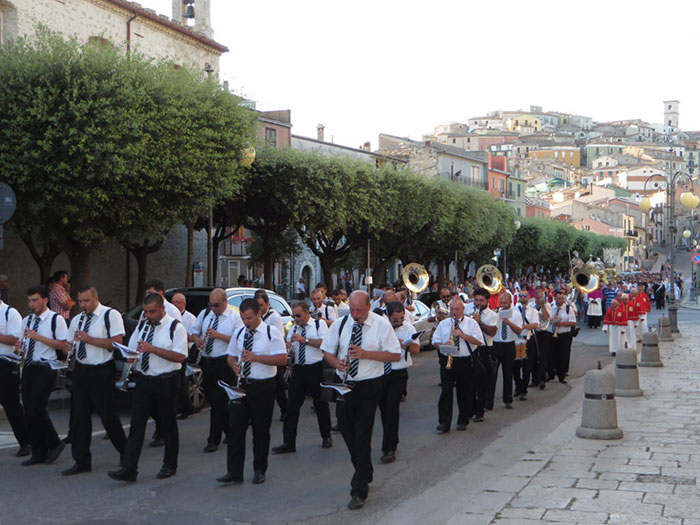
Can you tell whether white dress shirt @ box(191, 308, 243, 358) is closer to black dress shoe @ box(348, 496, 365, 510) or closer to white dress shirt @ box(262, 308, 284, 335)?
white dress shirt @ box(262, 308, 284, 335)

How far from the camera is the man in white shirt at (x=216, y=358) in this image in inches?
385

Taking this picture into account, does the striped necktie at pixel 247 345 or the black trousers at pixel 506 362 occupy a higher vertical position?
the striped necktie at pixel 247 345

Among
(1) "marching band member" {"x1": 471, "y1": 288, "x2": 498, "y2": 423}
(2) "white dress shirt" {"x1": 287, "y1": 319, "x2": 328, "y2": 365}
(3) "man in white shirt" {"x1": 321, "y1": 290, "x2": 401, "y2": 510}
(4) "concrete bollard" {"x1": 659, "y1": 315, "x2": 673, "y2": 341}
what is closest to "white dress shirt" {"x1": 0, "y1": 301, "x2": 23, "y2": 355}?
(2) "white dress shirt" {"x1": 287, "y1": 319, "x2": 328, "y2": 365}

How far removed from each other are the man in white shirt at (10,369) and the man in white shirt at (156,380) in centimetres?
160

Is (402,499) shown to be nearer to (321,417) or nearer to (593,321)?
(321,417)

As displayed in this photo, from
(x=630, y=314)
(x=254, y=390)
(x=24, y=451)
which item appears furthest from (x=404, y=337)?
(x=630, y=314)

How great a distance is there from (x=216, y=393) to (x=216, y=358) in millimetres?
512

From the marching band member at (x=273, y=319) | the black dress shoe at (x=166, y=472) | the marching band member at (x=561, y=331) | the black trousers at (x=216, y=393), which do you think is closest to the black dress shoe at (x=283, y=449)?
the marching band member at (x=273, y=319)

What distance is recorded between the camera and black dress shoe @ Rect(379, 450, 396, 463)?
9.35 m

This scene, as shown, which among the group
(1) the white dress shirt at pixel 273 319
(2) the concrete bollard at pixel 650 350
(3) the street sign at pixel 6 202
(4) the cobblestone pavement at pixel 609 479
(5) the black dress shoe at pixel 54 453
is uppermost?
(3) the street sign at pixel 6 202

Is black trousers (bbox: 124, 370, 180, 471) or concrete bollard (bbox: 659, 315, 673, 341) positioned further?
concrete bollard (bbox: 659, 315, 673, 341)

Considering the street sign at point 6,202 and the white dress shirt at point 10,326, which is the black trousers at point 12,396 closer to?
the white dress shirt at point 10,326

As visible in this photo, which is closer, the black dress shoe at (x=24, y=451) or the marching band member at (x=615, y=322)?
the black dress shoe at (x=24, y=451)

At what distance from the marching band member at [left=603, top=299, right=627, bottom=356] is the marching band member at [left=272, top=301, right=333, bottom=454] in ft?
36.1
